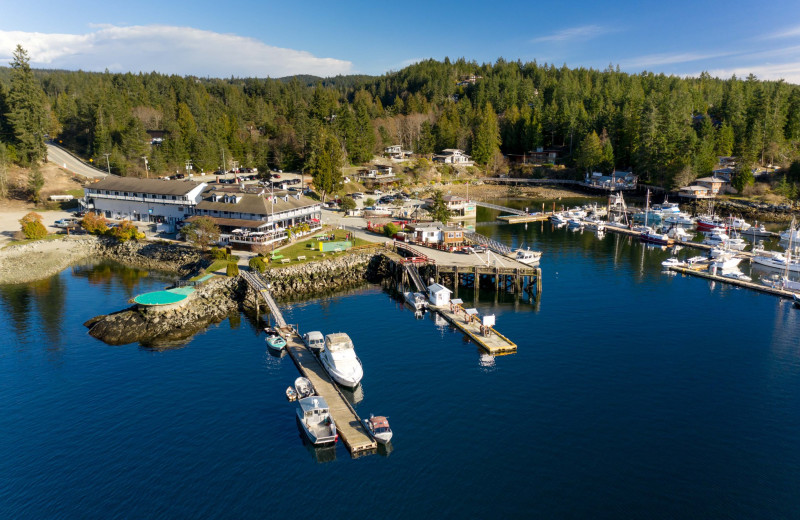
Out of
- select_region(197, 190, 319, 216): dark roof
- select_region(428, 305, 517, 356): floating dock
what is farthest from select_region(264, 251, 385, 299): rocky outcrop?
select_region(428, 305, 517, 356): floating dock

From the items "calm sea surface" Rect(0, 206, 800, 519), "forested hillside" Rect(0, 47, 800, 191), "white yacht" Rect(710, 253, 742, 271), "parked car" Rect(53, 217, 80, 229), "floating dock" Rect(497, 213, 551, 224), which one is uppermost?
"forested hillside" Rect(0, 47, 800, 191)

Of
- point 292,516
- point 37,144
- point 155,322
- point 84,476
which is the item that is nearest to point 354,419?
point 292,516

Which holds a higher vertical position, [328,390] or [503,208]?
[503,208]

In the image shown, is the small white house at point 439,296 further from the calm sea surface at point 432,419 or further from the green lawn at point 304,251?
the green lawn at point 304,251

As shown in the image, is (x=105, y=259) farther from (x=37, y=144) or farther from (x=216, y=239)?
(x=37, y=144)

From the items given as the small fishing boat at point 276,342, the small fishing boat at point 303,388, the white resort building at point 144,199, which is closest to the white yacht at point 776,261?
the small fishing boat at point 303,388

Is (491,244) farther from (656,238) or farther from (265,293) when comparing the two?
(265,293)

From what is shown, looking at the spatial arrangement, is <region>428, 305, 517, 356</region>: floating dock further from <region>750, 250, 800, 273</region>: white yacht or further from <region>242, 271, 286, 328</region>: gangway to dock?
<region>750, 250, 800, 273</region>: white yacht

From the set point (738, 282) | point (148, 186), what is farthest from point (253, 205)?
point (738, 282)
